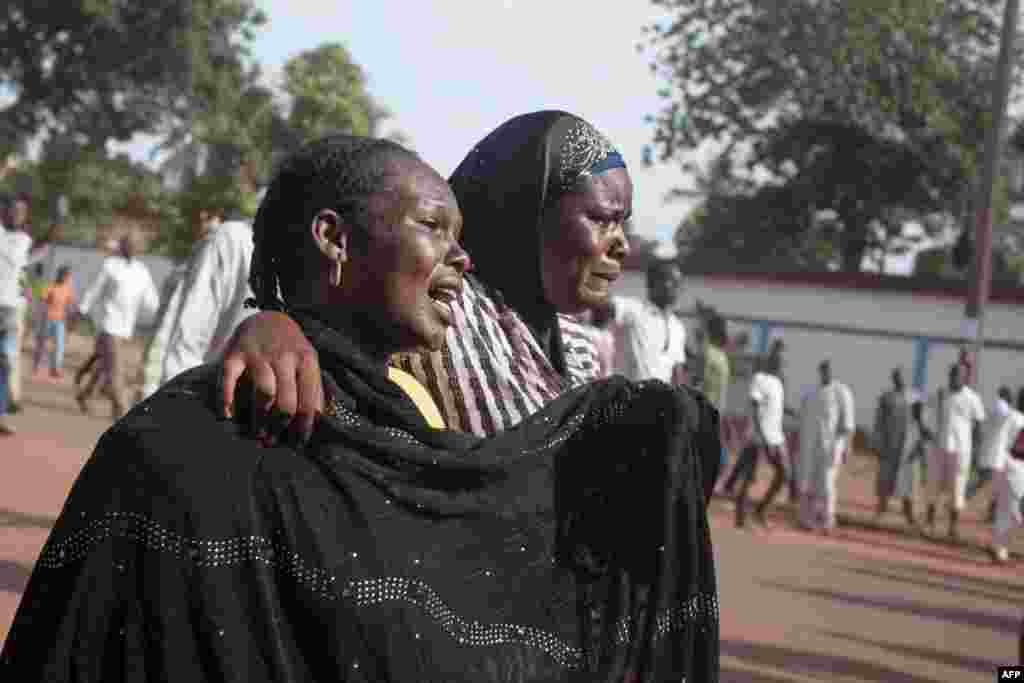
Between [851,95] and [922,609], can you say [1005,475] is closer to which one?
[922,609]

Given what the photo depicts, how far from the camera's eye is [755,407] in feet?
50.0

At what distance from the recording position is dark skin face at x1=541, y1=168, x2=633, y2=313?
2930 mm

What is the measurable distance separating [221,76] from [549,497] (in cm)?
3537

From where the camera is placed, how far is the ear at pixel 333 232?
6.74 ft

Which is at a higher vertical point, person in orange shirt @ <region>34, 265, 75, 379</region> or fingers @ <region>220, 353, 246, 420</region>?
fingers @ <region>220, 353, 246, 420</region>

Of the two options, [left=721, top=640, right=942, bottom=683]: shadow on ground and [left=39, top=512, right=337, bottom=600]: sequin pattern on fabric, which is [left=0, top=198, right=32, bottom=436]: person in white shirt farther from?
[left=39, top=512, right=337, bottom=600]: sequin pattern on fabric

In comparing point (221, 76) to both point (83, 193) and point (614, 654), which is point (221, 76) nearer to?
point (83, 193)

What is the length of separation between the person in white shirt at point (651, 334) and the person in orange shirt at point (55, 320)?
12.0 meters

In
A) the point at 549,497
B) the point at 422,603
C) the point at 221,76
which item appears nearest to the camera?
the point at 422,603

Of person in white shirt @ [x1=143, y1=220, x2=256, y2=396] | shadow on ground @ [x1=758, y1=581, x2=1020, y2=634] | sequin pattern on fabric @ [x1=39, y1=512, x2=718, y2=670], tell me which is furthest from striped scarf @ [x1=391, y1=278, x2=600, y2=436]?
shadow on ground @ [x1=758, y1=581, x2=1020, y2=634]

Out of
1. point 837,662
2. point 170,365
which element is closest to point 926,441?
point 837,662

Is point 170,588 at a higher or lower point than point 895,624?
higher

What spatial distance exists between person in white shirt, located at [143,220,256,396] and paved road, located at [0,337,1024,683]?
50.7 inches

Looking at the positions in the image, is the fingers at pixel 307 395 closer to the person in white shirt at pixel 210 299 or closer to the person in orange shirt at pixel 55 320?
the person in white shirt at pixel 210 299
